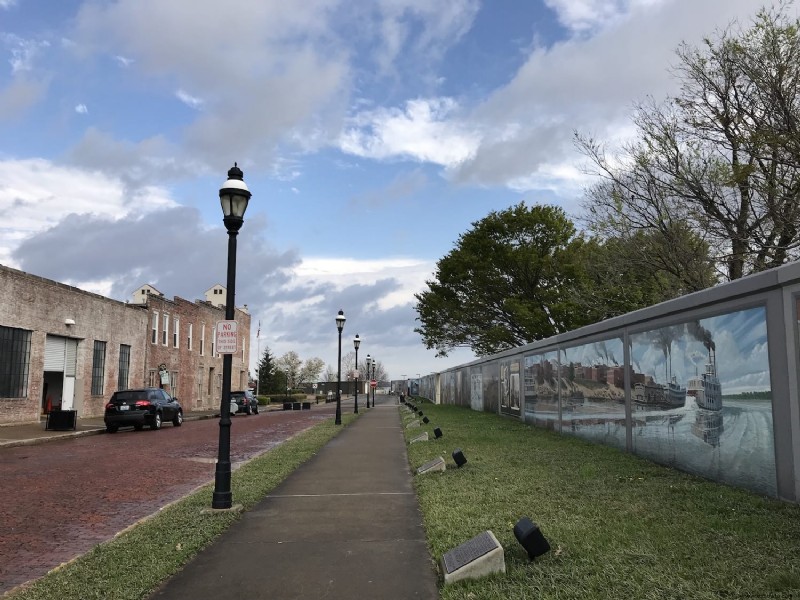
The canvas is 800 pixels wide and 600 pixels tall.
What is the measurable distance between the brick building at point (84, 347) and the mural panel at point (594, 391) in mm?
17151

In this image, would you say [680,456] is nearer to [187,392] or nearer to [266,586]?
[266,586]

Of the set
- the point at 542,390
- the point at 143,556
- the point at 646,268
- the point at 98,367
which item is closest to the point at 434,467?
the point at 143,556

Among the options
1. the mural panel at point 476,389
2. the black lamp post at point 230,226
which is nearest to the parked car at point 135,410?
the mural panel at point 476,389

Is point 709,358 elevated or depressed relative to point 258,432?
elevated

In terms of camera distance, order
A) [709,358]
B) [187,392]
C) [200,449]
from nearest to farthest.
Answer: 1. [709,358]
2. [200,449]
3. [187,392]

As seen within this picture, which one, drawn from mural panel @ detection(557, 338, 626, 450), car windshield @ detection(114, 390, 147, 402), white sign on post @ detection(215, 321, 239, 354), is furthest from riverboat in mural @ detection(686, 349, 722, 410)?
car windshield @ detection(114, 390, 147, 402)

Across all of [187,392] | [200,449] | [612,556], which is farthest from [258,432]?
[187,392]

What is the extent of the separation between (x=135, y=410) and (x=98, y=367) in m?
9.57

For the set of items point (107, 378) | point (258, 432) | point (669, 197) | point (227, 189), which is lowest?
point (258, 432)

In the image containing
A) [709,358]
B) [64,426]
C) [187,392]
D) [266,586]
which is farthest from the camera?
[187,392]

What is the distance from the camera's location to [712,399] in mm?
8492

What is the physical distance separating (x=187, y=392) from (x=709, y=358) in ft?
131

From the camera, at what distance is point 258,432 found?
23156mm

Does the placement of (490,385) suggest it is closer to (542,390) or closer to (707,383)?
(542,390)
